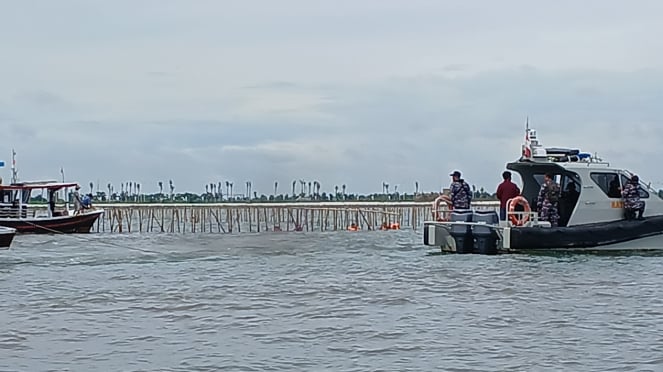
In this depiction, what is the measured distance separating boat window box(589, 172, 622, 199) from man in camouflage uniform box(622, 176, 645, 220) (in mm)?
177

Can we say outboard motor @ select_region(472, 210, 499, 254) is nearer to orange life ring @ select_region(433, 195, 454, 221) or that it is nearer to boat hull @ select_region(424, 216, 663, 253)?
boat hull @ select_region(424, 216, 663, 253)

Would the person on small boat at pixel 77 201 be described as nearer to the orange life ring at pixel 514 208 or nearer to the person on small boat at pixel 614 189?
the orange life ring at pixel 514 208

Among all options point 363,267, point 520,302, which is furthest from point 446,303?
point 363,267

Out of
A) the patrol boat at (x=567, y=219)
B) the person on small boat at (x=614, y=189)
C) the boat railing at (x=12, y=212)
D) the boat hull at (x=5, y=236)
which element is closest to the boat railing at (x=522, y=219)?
the patrol boat at (x=567, y=219)

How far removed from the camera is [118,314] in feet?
45.8

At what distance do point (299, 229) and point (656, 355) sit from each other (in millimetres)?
41398

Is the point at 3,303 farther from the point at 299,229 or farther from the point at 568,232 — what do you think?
the point at 299,229

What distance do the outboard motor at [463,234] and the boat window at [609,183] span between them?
2.79 metres

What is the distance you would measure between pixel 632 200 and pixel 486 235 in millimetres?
3157

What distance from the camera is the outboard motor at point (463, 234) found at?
Answer: 21.5m

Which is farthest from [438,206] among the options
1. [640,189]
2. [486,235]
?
[640,189]

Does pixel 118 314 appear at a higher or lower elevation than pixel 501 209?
lower

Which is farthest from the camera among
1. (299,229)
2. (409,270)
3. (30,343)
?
(299,229)

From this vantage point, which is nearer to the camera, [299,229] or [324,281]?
[324,281]
